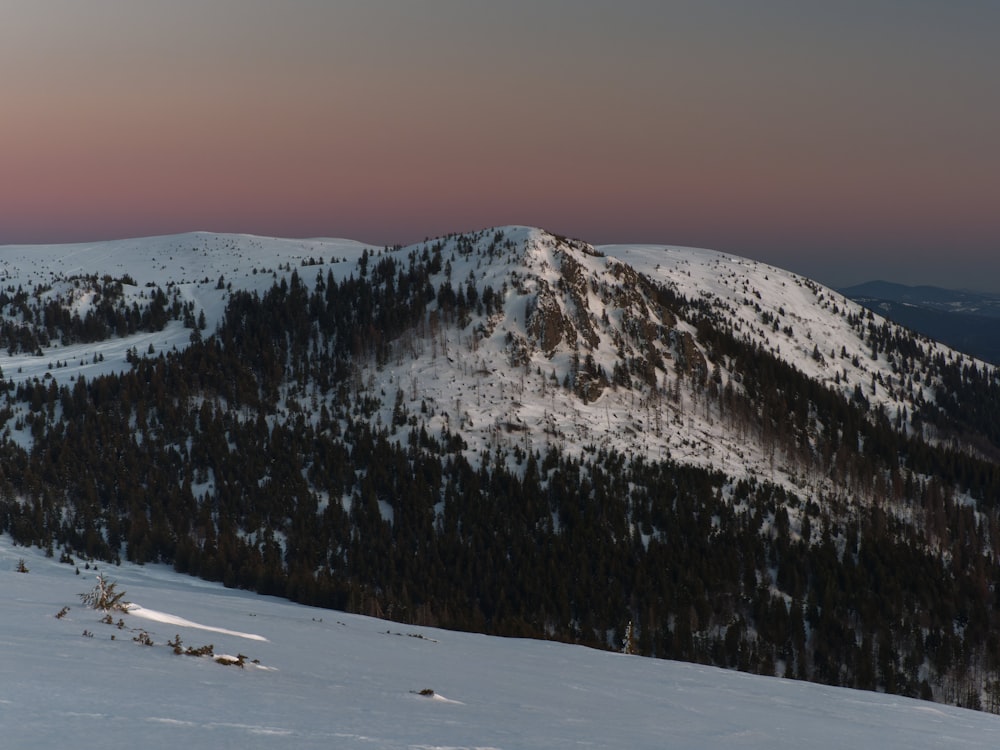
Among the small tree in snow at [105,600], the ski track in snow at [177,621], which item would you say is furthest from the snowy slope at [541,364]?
the small tree in snow at [105,600]

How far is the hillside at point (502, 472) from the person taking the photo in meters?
96.8

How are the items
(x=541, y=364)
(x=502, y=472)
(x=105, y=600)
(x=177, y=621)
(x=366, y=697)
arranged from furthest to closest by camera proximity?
1. (x=541, y=364)
2. (x=502, y=472)
3. (x=177, y=621)
4. (x=105, y=600)
5. (x=366, y=697)

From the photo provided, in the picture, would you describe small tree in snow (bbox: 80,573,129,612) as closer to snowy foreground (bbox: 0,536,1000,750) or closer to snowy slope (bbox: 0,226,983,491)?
snowy foreground (bbox: 0,536,1000,750)

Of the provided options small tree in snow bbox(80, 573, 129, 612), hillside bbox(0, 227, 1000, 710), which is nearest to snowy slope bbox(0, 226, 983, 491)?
hillside bbox(0, 227, 1000, 710)

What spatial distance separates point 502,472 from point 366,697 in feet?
343

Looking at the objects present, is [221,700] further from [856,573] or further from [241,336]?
[241,336]

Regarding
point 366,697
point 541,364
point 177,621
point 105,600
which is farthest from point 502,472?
point 366,697

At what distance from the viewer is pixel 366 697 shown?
42.2 feet

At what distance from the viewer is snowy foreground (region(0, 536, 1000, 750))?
9508 millimetres

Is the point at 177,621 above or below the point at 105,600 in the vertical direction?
below

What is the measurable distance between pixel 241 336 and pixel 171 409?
32961mm

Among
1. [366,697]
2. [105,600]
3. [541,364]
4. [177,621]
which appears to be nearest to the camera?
[366,697]

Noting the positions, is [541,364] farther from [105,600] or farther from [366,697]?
[366,697]

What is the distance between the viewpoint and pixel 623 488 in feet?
391
